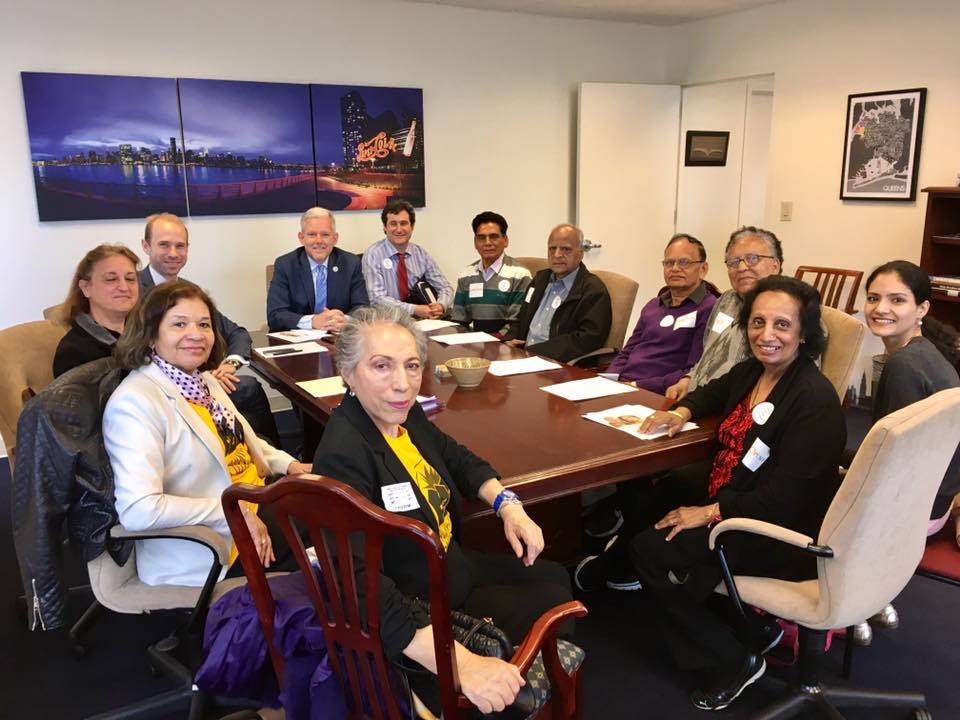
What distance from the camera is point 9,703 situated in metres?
2.09

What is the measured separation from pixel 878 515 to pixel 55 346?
264cm

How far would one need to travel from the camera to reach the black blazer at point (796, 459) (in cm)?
183

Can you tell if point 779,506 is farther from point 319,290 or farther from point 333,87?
point 333,87

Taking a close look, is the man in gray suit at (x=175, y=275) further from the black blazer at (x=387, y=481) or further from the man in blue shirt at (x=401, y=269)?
the black blazer at (x=387, y=481)

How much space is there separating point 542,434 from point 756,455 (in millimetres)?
569

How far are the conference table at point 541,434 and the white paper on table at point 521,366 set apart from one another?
0.05m

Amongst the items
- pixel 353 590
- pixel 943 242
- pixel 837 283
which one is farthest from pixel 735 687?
pixel 837 283

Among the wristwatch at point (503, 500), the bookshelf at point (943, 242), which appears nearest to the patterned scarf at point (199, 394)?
the wristwatch at point (503, 500)

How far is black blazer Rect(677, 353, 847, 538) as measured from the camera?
1.83 meters

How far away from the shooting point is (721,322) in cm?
274

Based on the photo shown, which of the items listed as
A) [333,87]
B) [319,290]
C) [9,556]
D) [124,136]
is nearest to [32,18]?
[124,136]

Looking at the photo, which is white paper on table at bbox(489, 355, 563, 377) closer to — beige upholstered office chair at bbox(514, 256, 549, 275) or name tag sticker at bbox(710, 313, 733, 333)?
name tag sticker at bbox(710, 313, 733, 333)

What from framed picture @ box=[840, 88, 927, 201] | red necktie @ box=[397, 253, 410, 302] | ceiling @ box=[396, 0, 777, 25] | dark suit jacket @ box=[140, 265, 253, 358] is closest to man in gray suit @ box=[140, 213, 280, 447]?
dark suit jacket @ box=[140, 265, 253, 358]

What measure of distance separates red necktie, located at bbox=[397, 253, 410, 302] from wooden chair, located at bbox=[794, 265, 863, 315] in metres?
2.56
